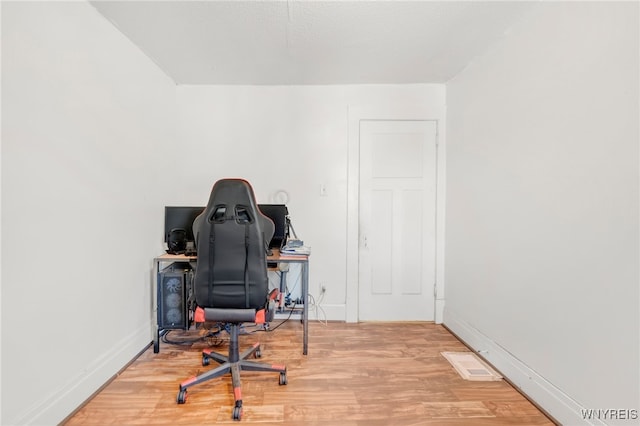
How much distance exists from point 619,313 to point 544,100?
3.93 ft

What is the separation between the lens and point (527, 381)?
5.55 feet

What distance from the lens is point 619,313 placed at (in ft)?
4.02

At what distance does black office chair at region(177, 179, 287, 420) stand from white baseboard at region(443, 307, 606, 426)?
1.71 metres

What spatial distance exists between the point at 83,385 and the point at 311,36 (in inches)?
106

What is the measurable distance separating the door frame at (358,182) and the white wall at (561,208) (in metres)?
0.51

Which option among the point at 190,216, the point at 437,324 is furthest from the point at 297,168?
the point at 437,324

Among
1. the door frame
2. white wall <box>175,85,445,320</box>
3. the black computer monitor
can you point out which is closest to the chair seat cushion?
the black computer monitor

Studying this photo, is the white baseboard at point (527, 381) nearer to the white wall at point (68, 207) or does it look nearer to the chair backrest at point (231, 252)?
the chair backrest at point (231, 252)

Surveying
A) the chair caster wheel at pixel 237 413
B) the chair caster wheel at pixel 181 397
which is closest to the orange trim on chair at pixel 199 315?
the chair caster wheel at pixel 181 397

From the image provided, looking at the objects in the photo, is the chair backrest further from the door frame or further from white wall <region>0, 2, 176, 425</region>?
the door frame

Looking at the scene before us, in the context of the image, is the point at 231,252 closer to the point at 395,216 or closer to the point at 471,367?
the point at 395,216

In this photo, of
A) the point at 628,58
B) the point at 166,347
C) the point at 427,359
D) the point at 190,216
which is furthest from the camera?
the point at 190,216

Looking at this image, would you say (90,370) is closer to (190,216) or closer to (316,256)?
(190,216)

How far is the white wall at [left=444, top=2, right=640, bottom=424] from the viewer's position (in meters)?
1.22
